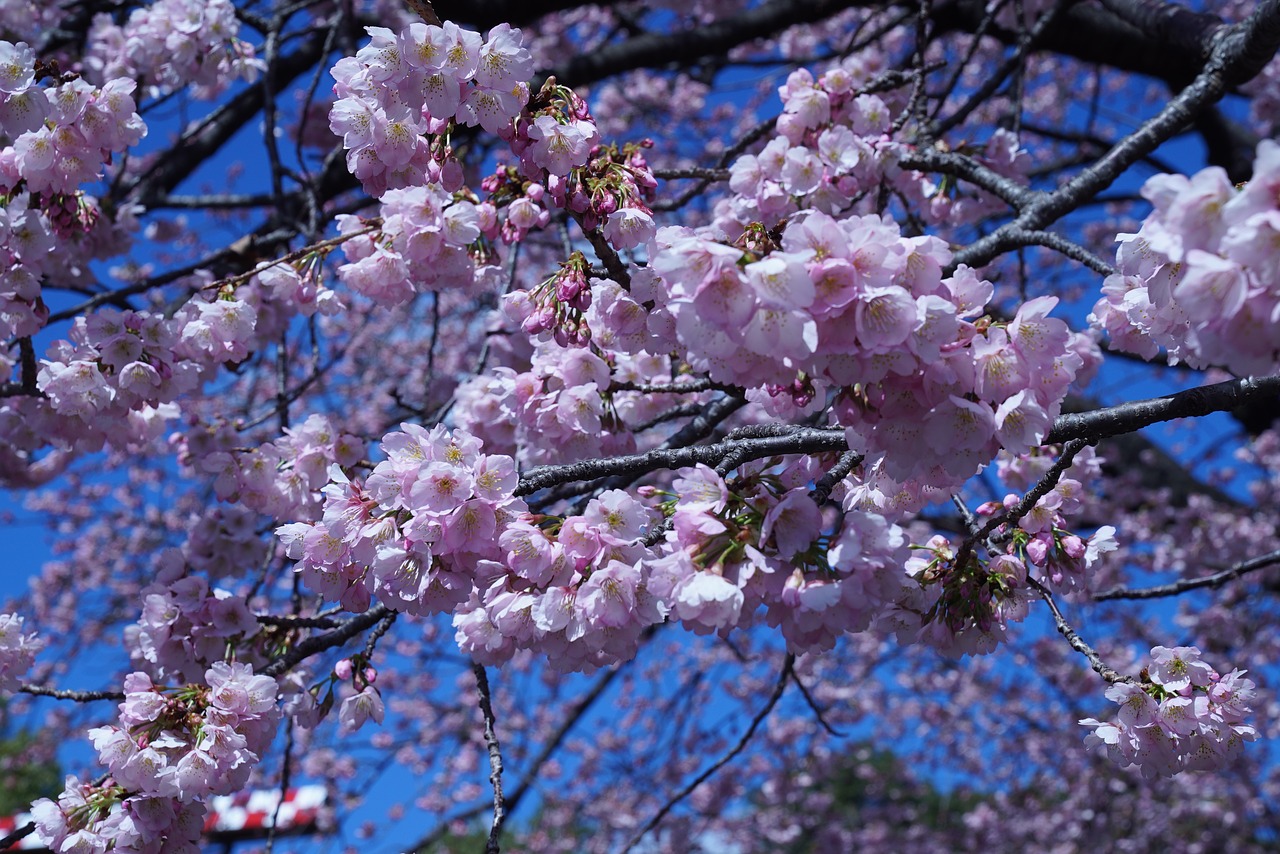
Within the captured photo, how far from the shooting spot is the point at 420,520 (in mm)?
1371

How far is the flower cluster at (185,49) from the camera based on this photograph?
2.96m

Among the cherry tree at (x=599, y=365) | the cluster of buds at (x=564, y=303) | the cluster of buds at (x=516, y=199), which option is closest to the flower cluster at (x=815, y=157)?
the cherry tree at (x=599, y=365)

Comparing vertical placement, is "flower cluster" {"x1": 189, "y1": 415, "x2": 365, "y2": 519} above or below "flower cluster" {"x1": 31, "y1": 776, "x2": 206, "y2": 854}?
above

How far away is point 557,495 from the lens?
1920mm

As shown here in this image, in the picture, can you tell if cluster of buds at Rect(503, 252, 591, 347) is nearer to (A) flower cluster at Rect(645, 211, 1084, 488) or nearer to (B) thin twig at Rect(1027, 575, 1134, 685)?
(A) flower cluster at Rect(645, 211, 1084, 488)

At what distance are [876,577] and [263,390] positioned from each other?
21.8 feet

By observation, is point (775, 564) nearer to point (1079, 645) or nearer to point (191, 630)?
point (1079, 645)

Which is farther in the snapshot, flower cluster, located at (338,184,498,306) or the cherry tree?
flower cluster, located at (338,184,498,306)

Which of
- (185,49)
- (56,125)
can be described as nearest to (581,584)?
(56,125)

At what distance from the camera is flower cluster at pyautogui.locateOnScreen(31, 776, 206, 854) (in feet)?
5.32

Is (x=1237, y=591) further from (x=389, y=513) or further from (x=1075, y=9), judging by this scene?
(x=389, y=513)

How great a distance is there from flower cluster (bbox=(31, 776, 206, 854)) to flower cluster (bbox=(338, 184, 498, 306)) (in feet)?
3.64

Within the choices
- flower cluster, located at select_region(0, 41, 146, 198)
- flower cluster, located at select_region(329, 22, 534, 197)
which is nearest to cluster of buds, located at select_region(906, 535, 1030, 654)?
flower cluster, located at select_region(329, 22, 534, 197)

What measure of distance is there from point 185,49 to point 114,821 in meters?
2.47
